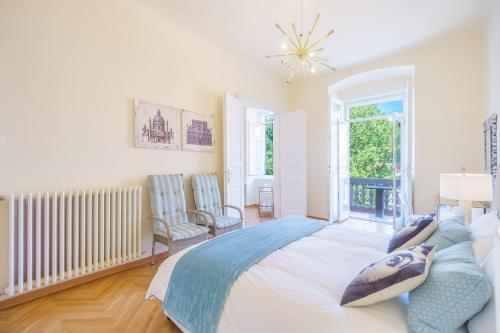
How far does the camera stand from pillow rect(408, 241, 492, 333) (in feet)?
2.83

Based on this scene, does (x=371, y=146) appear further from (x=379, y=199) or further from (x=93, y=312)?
(x=93, y=312)

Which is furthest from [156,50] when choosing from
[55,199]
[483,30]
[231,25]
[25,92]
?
[483,30]

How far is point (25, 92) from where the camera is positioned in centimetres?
212

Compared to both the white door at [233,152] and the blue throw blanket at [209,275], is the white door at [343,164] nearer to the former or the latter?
the white door at [233,152]

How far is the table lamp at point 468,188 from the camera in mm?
1918

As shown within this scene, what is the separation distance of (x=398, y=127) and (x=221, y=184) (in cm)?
338

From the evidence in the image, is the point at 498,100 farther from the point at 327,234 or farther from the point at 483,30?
the point at 327,234

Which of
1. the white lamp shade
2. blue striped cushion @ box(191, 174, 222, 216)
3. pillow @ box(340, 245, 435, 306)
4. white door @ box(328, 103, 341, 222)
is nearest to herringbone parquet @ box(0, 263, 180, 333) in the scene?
blue striped cushion @ box(191, 174, 222, 216)

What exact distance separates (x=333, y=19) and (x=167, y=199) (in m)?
3.12

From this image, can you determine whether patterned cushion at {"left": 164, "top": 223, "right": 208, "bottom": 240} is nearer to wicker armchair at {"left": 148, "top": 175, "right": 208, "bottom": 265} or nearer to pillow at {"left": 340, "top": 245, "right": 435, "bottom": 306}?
wicker armchair at {"left": 148, "top": 175, "right": 208, "bottom": 265}

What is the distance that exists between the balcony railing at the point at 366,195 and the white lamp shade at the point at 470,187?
3557mm

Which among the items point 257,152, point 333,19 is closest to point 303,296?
point 333,19

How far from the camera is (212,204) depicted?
343cm

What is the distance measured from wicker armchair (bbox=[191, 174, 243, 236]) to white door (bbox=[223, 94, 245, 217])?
248 millimetres
